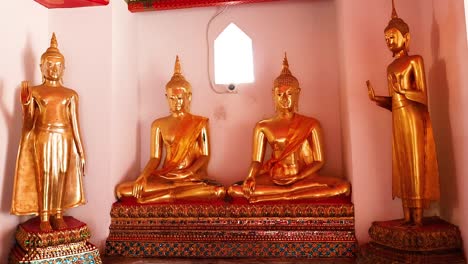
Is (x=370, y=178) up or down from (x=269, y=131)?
down

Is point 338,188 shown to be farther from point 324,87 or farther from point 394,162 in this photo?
point 324,87

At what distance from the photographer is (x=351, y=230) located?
302 cm

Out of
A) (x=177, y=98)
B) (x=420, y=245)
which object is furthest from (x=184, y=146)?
(x=420, y=245)

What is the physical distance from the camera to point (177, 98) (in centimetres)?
373

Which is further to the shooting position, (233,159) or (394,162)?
(233,159)

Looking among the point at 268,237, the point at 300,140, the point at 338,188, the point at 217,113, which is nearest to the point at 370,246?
the point at 338,188

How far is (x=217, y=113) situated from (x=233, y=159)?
1.67ft

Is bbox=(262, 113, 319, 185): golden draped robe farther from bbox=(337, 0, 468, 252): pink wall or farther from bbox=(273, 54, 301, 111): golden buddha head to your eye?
bbox=(337, 0, 468, 252): pink wall

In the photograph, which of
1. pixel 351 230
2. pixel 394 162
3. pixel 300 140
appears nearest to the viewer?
pixel 394 162

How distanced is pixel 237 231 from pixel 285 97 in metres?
1.29

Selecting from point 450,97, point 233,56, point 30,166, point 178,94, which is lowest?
point 30,166

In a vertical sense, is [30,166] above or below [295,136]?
below

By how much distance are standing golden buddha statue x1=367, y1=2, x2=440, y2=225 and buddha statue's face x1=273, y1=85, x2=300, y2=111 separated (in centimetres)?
104

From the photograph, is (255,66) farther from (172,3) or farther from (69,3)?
(69,3)
